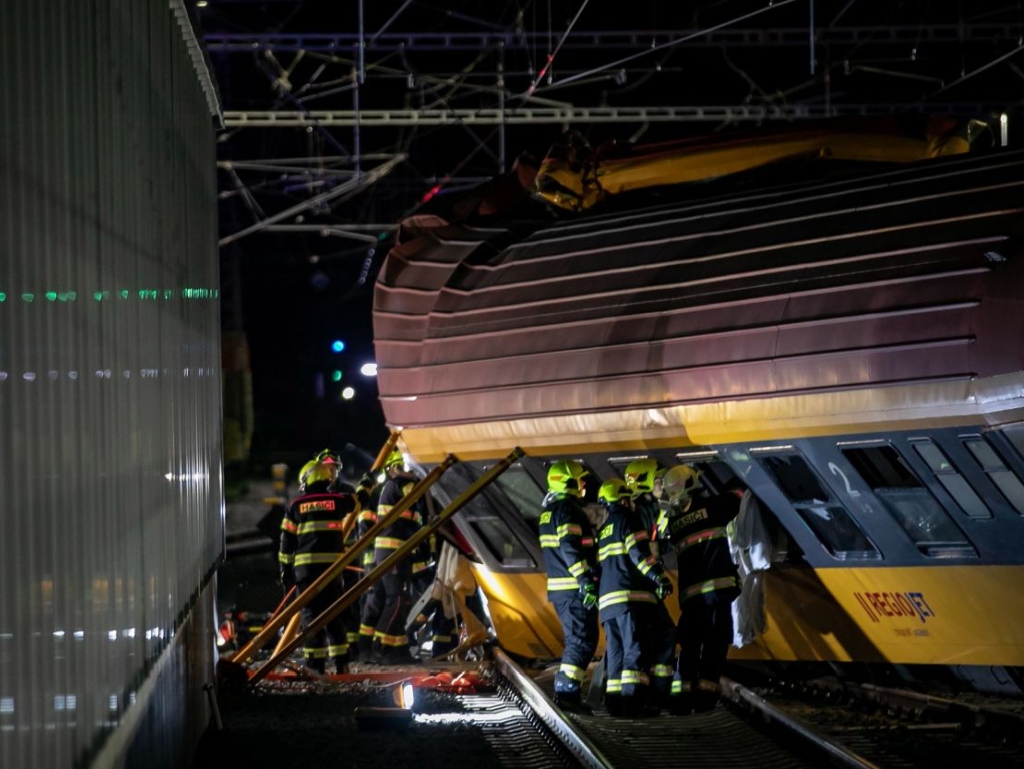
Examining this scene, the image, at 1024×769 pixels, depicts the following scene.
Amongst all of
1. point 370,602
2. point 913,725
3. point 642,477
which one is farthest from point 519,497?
point 913,725

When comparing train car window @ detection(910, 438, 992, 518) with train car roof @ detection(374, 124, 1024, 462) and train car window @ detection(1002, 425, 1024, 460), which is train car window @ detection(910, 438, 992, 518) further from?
train car window @ detection(1002, 425, 1024, 460)

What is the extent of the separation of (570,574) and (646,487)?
813mm

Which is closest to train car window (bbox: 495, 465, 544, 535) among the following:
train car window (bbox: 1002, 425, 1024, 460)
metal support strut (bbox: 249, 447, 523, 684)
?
metal support strut (bbox: 249, 447, 523, 684)

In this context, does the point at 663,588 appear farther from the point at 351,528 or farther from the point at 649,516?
the point at 351,528

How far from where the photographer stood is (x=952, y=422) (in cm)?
852

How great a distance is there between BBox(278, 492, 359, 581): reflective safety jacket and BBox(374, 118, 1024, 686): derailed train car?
820mm

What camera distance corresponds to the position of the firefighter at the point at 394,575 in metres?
14.5

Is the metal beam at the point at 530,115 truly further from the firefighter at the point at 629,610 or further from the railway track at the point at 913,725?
the railway track at the point at 913,725

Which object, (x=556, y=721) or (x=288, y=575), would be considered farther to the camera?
(x=288, y=575)

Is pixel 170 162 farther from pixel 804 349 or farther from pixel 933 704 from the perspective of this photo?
pixel 933 704

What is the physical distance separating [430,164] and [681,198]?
18.5 meters

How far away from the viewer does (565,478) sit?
11.0 meters

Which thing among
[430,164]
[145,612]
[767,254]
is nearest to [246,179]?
[430,164]

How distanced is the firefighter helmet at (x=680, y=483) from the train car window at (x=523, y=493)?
6.92ft
